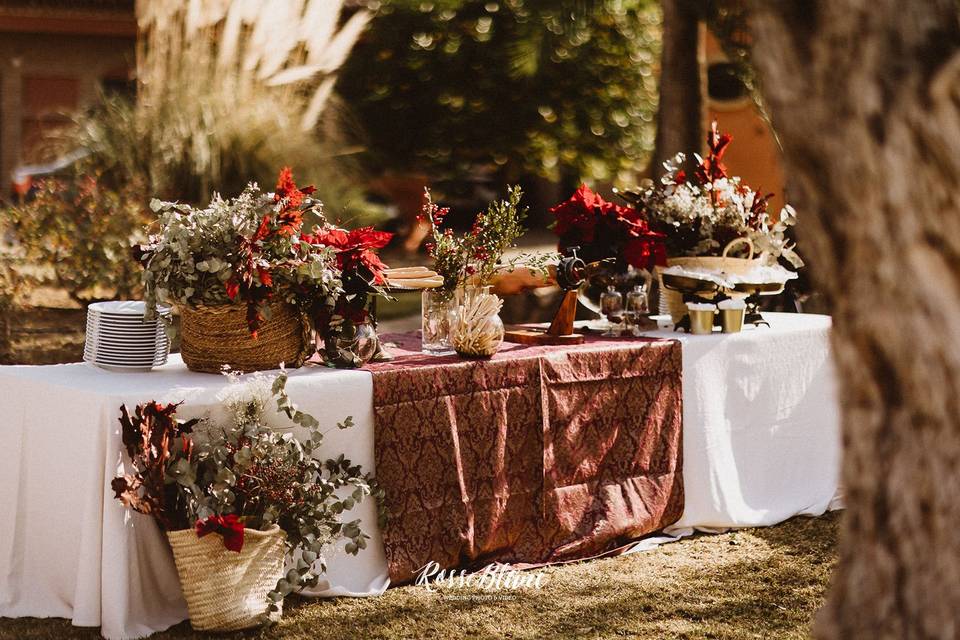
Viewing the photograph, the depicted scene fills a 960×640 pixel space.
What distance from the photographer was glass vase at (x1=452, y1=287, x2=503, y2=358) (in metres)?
4.15

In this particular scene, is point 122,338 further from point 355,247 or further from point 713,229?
point 713,229

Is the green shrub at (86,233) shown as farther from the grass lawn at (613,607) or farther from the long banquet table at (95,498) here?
the grass lawn at (613,607)

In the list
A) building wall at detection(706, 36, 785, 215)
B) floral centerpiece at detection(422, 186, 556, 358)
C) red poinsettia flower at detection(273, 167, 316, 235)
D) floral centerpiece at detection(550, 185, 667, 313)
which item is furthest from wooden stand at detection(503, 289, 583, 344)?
building wall at detection(706, 36, 785, 215)

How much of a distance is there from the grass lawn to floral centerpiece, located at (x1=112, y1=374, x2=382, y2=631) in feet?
0.44

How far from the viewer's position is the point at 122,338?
390 centimetres

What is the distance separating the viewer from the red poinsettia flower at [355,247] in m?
3.96

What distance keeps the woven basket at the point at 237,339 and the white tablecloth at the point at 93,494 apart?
64mm

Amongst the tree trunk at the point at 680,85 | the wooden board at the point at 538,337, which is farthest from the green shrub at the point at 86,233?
the tree trunk at the point at 680,85

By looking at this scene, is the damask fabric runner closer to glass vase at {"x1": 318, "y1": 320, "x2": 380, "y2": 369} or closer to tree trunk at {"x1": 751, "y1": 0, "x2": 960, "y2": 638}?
glass vase at {"x1": 318, "y1": 320, "x2": 380, "y2": 369}

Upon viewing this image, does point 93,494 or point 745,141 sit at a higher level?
point 745,141

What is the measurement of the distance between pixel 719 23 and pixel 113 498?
7.31 metres

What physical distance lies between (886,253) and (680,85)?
20.5 feet

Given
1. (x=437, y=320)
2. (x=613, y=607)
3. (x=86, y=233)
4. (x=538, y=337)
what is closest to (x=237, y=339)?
(x=437, y=320)

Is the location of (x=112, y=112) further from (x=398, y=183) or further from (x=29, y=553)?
(x=398, y=183)
